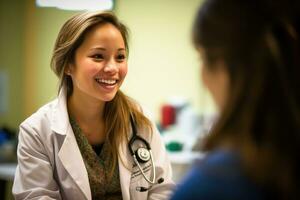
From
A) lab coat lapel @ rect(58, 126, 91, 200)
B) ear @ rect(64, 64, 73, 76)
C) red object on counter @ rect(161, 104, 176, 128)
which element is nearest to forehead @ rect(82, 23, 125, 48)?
ear @ rect(64, 64, 73, 76)

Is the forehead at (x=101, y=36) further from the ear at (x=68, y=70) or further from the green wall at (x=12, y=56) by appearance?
the green wall at (x=12, y=56)

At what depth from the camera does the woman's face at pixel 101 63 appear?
143 centimetres

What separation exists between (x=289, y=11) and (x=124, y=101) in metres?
1.00

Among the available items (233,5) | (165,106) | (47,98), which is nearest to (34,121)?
(233,5)

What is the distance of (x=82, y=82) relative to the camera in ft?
4.80

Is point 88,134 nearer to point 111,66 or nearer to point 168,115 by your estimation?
point 111,66

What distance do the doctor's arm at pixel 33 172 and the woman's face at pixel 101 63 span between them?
0.27m

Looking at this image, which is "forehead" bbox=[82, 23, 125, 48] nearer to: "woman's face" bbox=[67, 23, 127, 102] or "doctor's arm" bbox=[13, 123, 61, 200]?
"woman's face" bbox=[67, 23, 127, 102]

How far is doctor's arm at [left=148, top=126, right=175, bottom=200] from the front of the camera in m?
1.49

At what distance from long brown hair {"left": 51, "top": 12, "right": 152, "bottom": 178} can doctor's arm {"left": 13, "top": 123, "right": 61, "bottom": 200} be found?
8.9 inches

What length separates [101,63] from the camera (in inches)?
56.8

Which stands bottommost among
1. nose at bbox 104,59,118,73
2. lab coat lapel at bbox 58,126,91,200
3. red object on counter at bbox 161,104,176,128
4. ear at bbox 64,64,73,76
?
red object on counter at bbox 161,104,176,128

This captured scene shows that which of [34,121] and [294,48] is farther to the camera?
[34,121]

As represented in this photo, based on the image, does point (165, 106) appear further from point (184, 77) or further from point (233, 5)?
point (233, 5)
